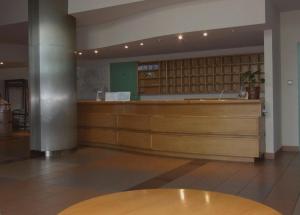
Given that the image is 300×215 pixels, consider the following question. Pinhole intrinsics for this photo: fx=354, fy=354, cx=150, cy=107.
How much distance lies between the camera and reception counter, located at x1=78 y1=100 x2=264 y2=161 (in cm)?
665

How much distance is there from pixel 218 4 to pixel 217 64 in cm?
384

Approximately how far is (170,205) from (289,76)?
280 inches

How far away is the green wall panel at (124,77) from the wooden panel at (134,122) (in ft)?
12.7

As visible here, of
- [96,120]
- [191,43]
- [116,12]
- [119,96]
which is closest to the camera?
[116,12]

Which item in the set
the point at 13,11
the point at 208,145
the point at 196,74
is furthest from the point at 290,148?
the point at 13,11

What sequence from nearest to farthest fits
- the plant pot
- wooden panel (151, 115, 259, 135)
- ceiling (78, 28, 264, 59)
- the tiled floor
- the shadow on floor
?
the tiled floor, wooden panel (151, 115, 259, 135), the plant pot, the shadow on floor, ceiling (78, 28, 264, 59)

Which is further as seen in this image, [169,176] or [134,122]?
[134,122]

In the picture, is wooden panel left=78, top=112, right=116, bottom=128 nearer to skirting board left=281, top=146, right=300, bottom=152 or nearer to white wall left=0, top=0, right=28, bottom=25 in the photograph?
white wall left=0, top=0, right=28, bottom=25

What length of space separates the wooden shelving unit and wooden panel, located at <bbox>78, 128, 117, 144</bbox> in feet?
10.9

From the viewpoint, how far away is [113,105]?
8.65m

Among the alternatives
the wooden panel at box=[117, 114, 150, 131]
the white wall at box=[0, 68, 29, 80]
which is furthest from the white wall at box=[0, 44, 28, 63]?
the wooden panel at box=[117, 114, 150, 131]

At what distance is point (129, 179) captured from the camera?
547 centimetres

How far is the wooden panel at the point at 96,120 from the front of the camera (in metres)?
8.66

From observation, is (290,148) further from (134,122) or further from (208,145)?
(134,122)
